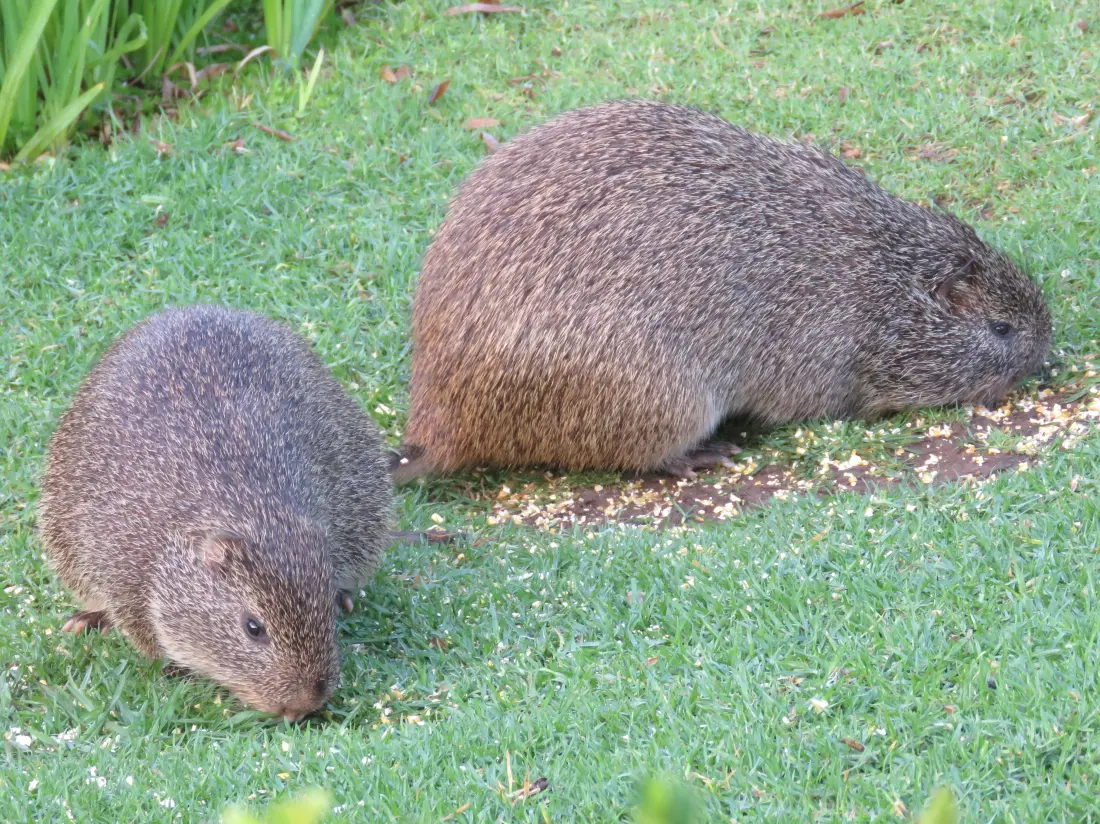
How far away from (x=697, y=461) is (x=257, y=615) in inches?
85.9

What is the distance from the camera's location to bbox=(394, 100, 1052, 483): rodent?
5043 mm

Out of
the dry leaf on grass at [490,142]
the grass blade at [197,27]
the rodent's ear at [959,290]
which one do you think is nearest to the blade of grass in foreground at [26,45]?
the grass blade at [197,27]

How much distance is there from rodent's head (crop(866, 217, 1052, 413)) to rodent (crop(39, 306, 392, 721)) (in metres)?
2.14

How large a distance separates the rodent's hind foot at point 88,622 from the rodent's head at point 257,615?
615 mm

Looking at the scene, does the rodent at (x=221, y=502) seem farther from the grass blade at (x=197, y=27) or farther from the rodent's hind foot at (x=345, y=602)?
the grass blade at (x=197, y=27)

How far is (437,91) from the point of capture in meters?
7.28

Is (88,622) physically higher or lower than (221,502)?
lower

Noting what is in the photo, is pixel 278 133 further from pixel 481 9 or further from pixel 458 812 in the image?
pixel 458 812

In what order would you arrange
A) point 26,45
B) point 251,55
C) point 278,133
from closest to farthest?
point 26,45, point 278,133, point 251,55

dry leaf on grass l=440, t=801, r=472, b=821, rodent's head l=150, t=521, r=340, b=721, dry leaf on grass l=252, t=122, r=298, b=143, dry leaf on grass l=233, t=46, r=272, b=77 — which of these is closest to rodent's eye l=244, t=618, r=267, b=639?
rodent's head l=150, t=521, r=340, b=721

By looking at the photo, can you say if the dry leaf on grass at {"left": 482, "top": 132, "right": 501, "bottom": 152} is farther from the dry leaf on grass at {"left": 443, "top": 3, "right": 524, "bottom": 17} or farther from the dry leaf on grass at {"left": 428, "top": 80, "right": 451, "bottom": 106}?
the dry leaf on grass at {"left": 443, "top": 3, "right": 524, "bottom": 17}

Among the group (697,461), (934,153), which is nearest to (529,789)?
(697,461)

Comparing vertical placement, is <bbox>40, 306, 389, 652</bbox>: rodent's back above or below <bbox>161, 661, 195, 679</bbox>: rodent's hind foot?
above

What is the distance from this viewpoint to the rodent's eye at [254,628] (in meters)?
3.61
